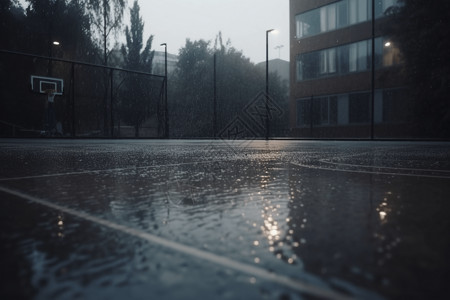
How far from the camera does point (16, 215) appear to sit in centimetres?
96

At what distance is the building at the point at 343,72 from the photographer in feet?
63.1

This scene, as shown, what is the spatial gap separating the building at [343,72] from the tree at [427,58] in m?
2.19

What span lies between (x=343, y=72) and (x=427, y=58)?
7149 mm

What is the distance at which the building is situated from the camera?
19234mm

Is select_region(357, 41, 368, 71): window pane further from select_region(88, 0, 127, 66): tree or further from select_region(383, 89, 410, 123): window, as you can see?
select_region(88, 0, 127, 66): tree

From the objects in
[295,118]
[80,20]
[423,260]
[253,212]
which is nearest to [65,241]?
[253,212]

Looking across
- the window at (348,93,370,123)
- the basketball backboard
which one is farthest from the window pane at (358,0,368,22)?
the basketball backboard

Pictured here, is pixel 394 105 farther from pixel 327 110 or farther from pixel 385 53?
pixel 327 110

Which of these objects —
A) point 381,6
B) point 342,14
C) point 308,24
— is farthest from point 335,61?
point 381,6

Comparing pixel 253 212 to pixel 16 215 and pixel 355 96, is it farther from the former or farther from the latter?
pixel 355 96

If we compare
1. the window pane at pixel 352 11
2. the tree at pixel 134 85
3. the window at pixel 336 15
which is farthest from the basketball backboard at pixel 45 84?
the window pane at pixel 352 11

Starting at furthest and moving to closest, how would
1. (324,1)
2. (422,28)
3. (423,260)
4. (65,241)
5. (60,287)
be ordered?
(324,1) → (422,28) → (65,241) → (423,260) → (60,287)

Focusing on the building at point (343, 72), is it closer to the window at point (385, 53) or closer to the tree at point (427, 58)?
the window at point (385, 53)

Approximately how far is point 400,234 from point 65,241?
654 millimetres
